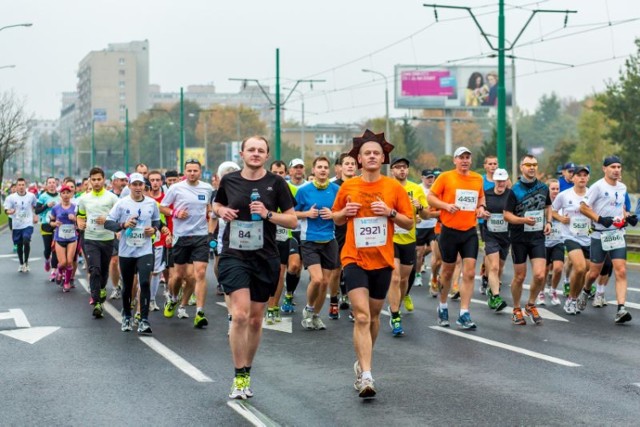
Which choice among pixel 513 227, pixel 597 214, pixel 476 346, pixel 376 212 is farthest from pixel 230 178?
pixel 597 214

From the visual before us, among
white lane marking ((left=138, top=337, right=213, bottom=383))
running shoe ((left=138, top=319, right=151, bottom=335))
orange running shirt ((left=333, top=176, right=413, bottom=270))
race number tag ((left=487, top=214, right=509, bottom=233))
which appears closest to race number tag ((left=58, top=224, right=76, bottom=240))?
running shoe ((left=138, top=319, right=151, bottom=335))

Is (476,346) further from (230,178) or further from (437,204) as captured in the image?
(230,178)

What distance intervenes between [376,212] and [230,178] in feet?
3.80

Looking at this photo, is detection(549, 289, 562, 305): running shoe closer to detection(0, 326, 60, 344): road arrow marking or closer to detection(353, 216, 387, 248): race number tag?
detection(0, 326, 60, 344): road arrow marking

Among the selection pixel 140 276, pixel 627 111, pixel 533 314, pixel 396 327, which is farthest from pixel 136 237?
pixel 627 111

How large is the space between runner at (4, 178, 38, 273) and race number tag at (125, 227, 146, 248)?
1044 cm

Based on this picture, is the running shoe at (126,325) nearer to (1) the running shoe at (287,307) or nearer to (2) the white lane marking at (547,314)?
(1) the running shoe at (287,307)

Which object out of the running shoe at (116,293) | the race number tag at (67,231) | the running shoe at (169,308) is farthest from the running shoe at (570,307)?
the race number tag at (67,231)

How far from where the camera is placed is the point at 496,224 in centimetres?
1471

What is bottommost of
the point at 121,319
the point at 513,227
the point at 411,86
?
the point at 121,319

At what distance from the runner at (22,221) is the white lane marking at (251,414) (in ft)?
49.5

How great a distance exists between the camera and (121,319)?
1409 centimetres

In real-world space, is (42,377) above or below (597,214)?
below

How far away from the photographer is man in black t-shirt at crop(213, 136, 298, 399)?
872 centimetres
